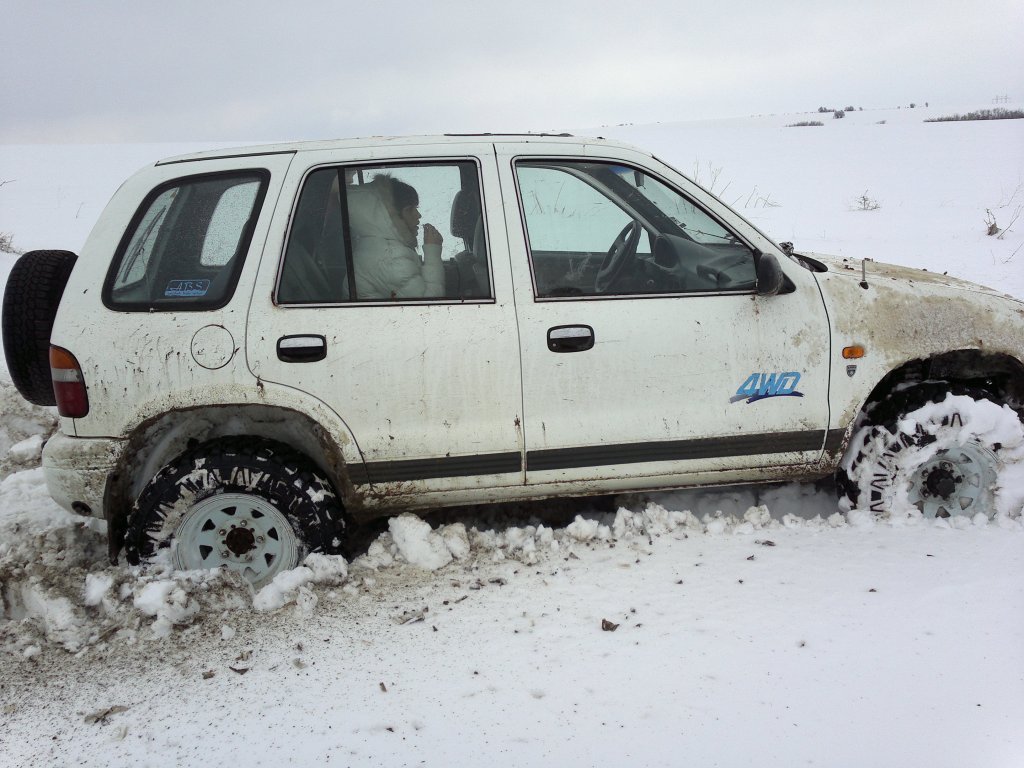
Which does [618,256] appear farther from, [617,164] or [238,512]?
[238,512]

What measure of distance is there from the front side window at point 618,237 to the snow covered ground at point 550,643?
1096 mm

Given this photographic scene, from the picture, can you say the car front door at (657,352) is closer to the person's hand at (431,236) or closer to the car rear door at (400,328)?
the car rear door at (400,328)

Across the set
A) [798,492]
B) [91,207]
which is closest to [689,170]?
[91,207]

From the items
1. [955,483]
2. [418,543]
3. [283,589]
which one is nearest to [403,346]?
[418,543]

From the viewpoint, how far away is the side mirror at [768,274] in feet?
9.99

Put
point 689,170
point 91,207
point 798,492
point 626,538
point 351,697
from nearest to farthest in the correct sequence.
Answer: point 351,697 < point 626,538 < point 798,492 < point 91,207 < point 689,170

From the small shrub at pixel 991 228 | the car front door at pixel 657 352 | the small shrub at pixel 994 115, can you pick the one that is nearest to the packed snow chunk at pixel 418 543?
the car front door at pixel 657 352

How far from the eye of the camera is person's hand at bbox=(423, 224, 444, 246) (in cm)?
319

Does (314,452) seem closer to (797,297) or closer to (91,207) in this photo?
(797,297)

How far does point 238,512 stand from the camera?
3.19m

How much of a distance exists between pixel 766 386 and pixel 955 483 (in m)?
1.08

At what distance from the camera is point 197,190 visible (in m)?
3.19

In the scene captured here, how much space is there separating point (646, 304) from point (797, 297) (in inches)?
25.8

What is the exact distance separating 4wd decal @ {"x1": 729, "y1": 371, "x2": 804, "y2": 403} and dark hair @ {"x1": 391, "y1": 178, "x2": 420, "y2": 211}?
158 cm
